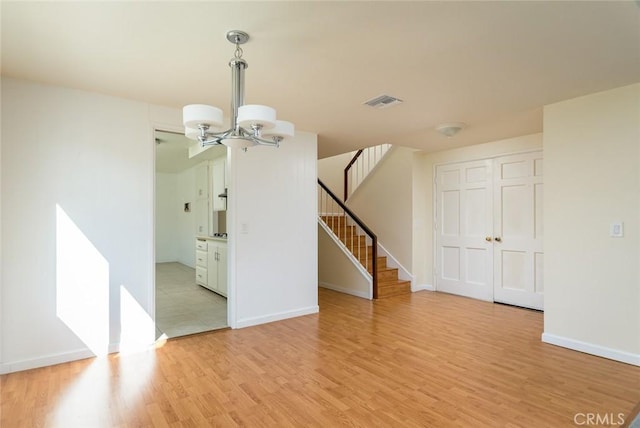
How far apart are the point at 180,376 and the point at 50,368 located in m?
1.16

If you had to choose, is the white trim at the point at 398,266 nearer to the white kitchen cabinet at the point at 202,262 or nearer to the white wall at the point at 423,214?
the white wall at the point at 423,214

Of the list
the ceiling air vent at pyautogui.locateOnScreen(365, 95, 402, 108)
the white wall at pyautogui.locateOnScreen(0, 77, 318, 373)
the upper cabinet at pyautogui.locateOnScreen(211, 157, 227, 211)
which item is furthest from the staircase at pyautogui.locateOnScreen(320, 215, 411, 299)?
the white wall at pyautogui.locateOnScreen(0, 77, 318, 373)

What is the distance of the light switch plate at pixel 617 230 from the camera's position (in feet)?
9.62

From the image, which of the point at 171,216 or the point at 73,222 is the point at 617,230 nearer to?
the point at 73,222

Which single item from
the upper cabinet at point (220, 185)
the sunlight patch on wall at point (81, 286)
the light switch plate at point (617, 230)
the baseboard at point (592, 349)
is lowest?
the baseboard at point (592, 349)

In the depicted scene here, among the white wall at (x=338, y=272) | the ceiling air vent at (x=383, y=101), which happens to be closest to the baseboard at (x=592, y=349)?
the white wall at (x=338, y=272)

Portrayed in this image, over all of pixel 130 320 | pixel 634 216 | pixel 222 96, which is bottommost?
pixel 130 320

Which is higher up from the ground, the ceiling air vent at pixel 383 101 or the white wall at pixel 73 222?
the ceiling air vent at pixel 383 101

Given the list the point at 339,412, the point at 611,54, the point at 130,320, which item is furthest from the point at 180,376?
the point at 611,54

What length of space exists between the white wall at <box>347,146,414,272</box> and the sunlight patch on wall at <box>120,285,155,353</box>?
4141 millimetres

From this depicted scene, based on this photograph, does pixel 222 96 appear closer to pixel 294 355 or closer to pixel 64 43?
pixel 64 43

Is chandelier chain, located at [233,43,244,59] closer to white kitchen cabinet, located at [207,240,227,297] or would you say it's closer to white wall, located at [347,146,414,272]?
white kitchen cabinet, located at [207,240,227,297]

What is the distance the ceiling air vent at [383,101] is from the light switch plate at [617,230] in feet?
7.31

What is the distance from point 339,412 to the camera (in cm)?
215
